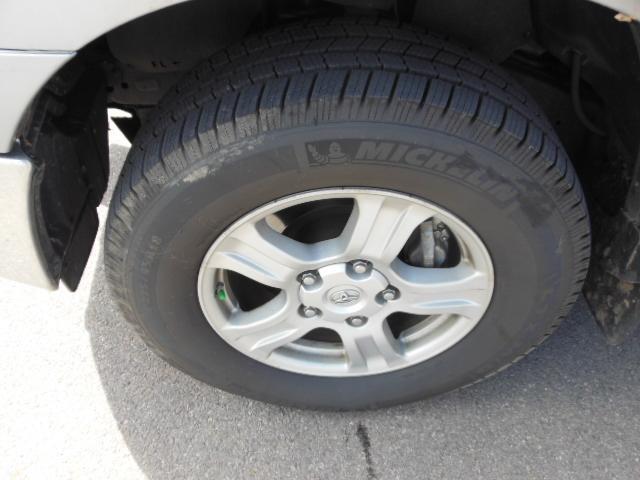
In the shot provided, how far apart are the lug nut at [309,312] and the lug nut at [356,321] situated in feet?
0.33

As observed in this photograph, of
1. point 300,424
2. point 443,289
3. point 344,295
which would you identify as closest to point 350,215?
point 344,295

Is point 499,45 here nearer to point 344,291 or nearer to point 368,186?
point 368,186

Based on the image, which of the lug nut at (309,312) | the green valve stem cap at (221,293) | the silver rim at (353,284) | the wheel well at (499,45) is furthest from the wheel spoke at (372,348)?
the wheel well at (499,45)

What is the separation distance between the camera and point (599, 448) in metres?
1.98

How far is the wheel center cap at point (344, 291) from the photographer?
5.52 feet

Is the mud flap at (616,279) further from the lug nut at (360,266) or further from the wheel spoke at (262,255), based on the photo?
the wheel spoke at (262,255)

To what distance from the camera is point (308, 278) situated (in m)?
1.70

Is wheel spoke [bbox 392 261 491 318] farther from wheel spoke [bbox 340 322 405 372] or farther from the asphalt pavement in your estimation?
the asphalt pavement

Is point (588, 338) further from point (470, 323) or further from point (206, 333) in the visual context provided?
point (206, 333)

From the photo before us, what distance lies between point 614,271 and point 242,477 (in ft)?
4.15

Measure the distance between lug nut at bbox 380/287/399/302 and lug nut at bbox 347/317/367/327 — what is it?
0.33 feet

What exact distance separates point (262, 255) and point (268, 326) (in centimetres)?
27

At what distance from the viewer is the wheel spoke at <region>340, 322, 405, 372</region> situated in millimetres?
1861

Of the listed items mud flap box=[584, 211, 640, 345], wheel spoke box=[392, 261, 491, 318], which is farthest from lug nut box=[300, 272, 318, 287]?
mud flap box=[584, 211, 640, 345]
